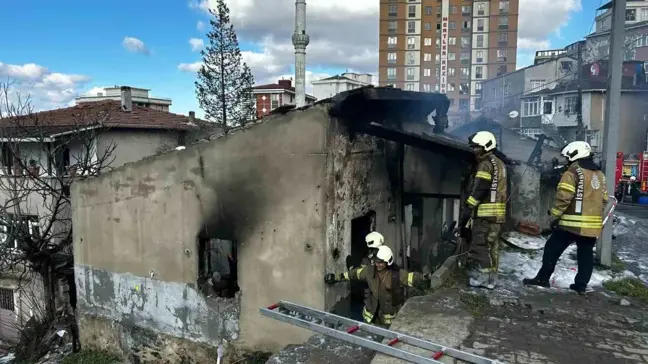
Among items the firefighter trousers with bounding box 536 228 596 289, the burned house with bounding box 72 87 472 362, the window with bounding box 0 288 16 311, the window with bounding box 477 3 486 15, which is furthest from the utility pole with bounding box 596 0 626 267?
the window with bounding box 477 3 486 15

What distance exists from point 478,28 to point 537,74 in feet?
77.3

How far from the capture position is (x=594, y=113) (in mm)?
32906

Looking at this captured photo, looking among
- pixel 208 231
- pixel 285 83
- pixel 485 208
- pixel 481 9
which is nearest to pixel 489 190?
pixel 485 208

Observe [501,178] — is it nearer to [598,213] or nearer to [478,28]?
[598,213]

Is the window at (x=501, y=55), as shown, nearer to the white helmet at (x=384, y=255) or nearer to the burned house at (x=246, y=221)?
the burned house at (x=246, y=221)

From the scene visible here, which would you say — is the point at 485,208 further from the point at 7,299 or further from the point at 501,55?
the point at 501,55

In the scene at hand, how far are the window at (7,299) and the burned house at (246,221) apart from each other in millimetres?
9962

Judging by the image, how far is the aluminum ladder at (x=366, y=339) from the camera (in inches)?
139

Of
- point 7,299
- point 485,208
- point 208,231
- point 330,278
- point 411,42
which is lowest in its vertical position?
point 7,299

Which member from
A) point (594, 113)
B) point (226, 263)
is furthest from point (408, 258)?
point (594, 113)

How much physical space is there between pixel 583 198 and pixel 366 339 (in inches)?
126

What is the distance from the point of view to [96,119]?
17.3 meters

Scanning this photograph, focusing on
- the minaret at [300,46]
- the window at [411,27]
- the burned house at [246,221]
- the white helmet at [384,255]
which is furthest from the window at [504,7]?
the white helmet at [384,255]

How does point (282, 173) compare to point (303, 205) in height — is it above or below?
above
